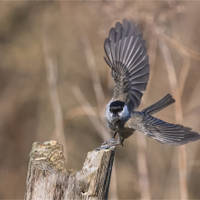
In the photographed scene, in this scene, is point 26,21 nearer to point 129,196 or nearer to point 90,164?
point 129,196

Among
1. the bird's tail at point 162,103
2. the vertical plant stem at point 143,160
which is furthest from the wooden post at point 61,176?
the vertical plant stem at point 143,160

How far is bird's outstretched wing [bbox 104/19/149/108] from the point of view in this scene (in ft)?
8.18

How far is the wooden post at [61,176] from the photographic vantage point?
5.00ft

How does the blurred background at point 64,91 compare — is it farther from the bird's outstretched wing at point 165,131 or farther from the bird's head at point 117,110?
the bird's outstretched wing at point 165,131

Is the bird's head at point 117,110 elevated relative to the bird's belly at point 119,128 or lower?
elevated

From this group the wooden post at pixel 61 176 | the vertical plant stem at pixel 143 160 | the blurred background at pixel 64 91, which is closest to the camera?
the wooden post at pixel 61 176

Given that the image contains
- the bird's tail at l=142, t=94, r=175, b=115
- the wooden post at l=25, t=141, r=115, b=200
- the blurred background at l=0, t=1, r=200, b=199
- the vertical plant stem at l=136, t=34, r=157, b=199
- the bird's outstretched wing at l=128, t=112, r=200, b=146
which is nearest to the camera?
the wooden post at l=25, t=141, r=115, b=200

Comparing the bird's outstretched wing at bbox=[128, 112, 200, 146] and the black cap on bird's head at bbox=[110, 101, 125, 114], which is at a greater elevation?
the black cap on bird's head at bbox=[110, 101, 125, 114]

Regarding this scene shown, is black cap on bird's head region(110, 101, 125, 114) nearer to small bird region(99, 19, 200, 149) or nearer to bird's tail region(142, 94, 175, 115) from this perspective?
small bird region(99, 19, 200, 149)

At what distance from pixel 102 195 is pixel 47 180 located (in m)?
0.31

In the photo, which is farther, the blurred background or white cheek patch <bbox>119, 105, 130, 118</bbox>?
the blurred background

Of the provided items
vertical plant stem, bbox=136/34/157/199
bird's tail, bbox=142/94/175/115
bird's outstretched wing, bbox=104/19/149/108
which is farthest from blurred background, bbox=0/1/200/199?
bird's tail, bbox=142/94/175/115

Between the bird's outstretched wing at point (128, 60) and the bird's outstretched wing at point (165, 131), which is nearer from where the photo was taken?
the bird's outstretched wing at point (165, 131)

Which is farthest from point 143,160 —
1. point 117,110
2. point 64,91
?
point 64,91
